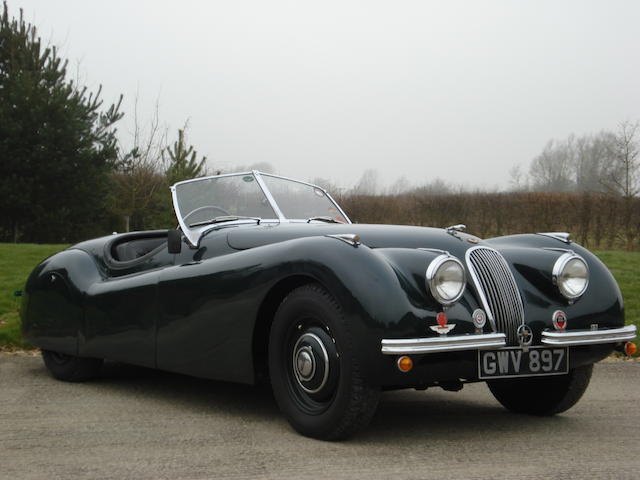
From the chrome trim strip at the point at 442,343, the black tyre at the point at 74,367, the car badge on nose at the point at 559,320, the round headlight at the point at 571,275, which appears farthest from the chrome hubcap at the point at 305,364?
the black tyre at the point at 74,367

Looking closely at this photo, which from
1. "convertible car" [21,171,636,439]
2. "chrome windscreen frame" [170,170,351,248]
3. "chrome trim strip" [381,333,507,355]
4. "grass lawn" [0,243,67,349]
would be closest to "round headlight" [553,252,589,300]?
"convertible car" [21,171,636,439]

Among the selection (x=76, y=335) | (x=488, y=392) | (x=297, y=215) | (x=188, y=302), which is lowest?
(x=488, y=392)

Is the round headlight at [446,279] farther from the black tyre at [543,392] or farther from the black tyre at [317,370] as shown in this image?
the black tyre at [543,392]

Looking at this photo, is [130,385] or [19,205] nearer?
[130,385]

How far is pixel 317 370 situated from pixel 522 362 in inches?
43.2

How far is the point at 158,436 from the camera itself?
167 inches

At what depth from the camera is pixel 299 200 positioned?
240 inches

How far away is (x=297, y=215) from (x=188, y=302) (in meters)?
1.27

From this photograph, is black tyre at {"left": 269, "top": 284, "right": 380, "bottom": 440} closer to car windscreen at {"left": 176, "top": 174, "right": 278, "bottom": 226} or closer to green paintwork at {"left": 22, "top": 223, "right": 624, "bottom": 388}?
green paintwork at {"left": 22, "top": 223, "right": 624, "bottom": 388}

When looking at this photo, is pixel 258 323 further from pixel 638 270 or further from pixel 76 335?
pixel 638 270

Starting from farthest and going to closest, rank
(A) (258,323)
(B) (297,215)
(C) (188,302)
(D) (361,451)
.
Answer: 1. (B) (297,215)
2. (C) (188,302)
3. (A) (258,323)
4. (D) (361,451)

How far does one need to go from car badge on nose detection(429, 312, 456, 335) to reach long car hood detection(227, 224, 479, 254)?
2.22 ft

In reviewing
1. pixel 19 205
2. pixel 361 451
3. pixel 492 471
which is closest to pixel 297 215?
pixel 361 451

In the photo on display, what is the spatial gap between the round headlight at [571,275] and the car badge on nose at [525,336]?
0.37 metres
